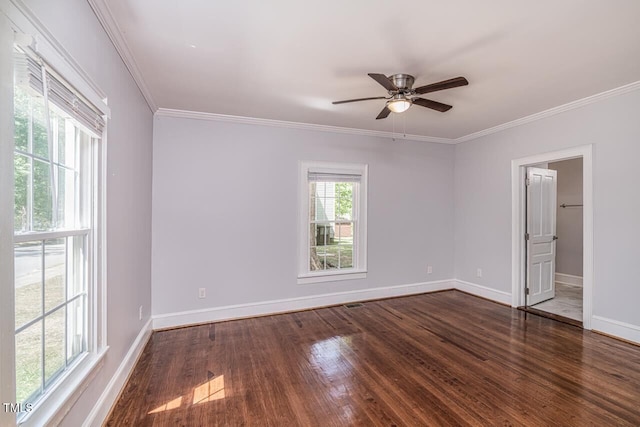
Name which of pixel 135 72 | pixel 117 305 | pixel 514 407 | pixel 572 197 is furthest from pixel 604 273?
pixel 135 72

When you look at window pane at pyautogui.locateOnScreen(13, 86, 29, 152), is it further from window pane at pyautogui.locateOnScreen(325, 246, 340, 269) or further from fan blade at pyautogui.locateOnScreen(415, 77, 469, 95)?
window pane at pyautogui.locateOnScreen(325, 246, 340, 269)

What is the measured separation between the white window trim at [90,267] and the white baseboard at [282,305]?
1697 mm

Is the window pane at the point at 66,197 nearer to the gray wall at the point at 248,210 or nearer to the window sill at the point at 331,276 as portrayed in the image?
the gray wall at the point at 248,210

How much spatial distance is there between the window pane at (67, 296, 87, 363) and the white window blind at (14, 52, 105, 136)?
1034 mm

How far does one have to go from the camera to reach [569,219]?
5559 mm

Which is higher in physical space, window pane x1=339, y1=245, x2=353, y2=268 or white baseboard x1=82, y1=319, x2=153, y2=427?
window pane x1=339, y1=245, x2=353, y2=268

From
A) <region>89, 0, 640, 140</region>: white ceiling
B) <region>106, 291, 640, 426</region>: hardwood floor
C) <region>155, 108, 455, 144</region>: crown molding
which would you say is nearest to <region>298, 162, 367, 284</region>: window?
<region>155, 108, 455, 144</region>: crown molding

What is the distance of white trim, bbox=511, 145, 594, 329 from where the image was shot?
3342 mm

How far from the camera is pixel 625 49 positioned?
7.48 ft

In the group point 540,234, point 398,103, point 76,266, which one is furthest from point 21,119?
point 540,234

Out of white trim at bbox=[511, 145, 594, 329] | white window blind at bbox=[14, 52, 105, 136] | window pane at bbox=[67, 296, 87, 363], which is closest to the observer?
white window blind at bbox=[14, 52, 105, 136]

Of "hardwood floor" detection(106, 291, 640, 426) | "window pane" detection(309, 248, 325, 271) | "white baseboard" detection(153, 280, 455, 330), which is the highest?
"window pane" detection(309, 248, 325, 271)

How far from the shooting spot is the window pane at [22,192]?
1.17m

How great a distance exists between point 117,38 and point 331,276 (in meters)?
3.52
